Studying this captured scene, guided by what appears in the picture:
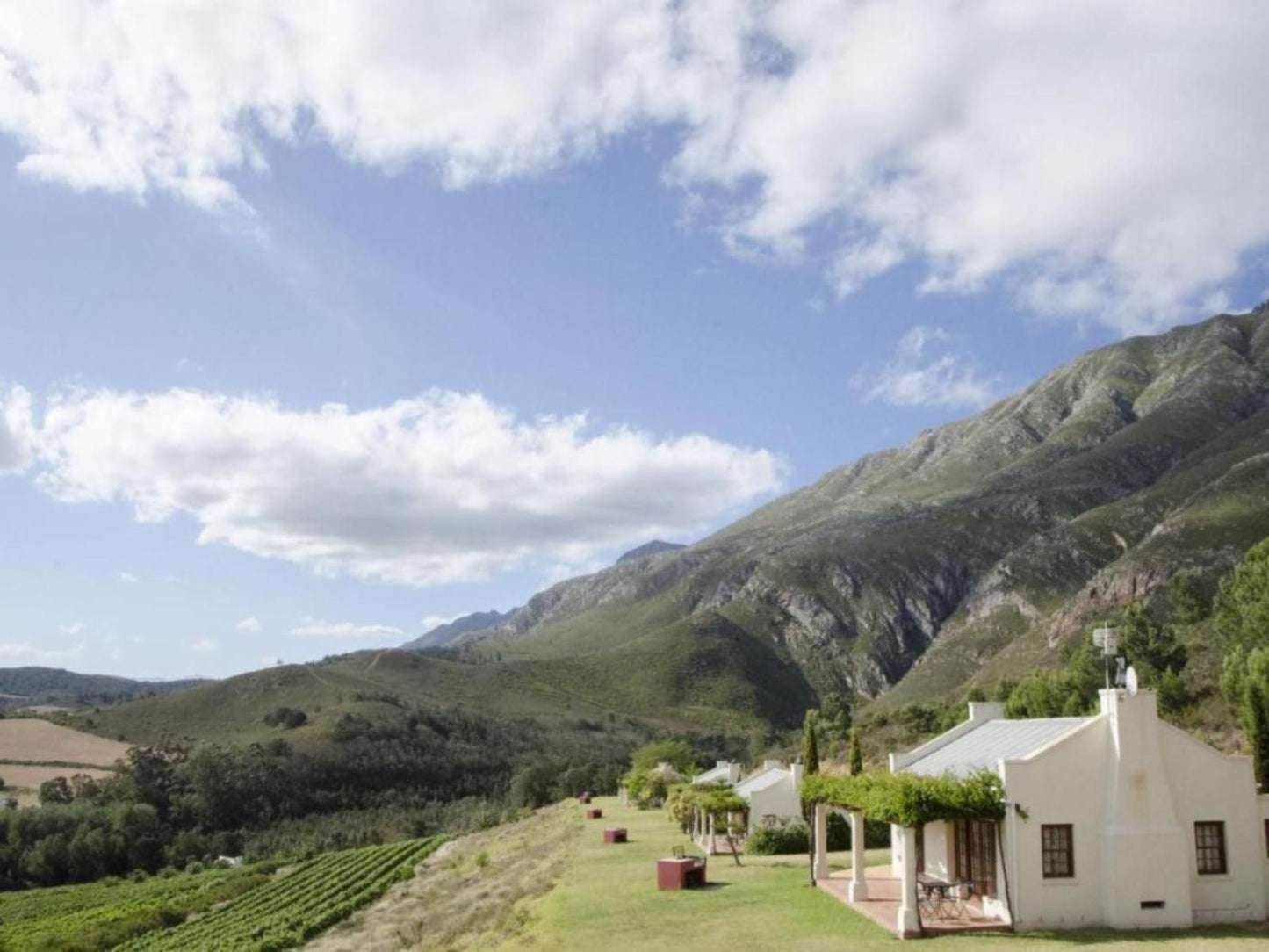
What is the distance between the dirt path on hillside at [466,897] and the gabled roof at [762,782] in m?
7.49

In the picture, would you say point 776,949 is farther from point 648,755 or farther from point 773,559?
point 773,559

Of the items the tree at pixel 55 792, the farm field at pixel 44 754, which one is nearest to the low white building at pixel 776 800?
the tree at pixel 55 792

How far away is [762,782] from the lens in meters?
40.6

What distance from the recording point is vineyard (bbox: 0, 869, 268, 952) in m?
55.6

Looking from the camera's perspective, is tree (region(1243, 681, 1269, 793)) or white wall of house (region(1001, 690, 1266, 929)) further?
tree (region(1243, 681, 1269, 793))

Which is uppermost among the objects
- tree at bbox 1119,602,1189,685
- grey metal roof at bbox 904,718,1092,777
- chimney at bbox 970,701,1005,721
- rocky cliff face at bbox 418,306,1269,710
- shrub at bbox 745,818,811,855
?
rocky cliff face at bbox 418,306,1269,710

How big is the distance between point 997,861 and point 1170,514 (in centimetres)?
10124

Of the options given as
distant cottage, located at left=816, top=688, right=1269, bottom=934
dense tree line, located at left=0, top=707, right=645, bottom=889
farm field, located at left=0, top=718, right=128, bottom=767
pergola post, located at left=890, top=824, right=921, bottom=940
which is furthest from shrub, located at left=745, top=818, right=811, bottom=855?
farm field, located at left=0, top=718, right=128, bottom=767

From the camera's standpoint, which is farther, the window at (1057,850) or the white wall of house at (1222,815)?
the white wall of house at (1222,815)

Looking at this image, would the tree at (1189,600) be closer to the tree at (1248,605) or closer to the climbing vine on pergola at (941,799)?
the tree at (1248,605)

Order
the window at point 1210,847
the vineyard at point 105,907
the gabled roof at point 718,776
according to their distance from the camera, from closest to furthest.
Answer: the window at point 1210,847 < the gabled roof at point 718,776 < the vineyard at point 105,907

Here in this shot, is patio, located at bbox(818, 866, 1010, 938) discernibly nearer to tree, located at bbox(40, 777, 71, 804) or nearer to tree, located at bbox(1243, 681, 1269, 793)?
tree, located at bbox(1243, 681, 1269, 793)

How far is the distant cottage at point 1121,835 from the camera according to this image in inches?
768

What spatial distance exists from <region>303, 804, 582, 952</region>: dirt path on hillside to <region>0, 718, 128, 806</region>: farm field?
70.0m
